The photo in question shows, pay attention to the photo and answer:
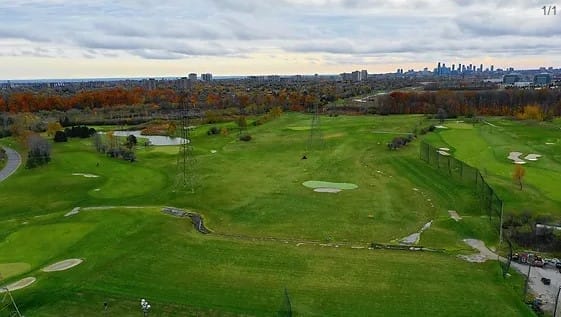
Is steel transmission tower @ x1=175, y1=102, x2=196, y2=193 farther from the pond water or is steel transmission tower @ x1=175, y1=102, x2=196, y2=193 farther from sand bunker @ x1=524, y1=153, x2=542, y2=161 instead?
sand bunker @ x1=524, y1=153, x2=542, y2=161

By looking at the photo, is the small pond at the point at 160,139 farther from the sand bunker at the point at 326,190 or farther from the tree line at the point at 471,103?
the tree line at the point at 471,103

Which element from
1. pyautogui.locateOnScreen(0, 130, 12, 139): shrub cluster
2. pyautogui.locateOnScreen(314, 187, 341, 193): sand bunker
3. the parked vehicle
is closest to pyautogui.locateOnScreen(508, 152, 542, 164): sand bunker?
pyautogui.locateOnScreen(314, 187, 341, 193): sand bunker

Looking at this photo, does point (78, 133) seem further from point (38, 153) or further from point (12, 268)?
point (12, 268)

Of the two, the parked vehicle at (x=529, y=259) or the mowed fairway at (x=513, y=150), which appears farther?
the mowed fairway at (x=513, y=150)

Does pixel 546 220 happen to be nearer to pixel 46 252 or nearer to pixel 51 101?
pixel 46 252

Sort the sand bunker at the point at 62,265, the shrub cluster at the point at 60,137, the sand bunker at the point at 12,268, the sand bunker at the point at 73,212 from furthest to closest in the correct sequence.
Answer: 1. the shrub cluster at the point at 60,137
2. the sand bunker at the point at 73,212
3. the sand bunker at the point at 62,265
4. the sand bunker at the point at 12,268

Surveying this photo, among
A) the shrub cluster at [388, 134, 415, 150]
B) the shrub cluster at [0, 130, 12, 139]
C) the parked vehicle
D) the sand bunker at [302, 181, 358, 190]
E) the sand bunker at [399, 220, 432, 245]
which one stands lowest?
the sand bunker at [399, 220, 432, 245]


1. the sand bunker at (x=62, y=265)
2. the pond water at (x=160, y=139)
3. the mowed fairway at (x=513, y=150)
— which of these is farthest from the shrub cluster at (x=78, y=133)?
the sand bunker at (x=62, y=265)
